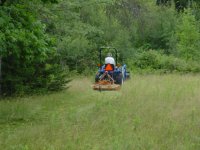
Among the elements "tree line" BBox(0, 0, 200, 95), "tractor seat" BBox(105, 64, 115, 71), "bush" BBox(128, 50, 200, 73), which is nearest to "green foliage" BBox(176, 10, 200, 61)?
"tree line" BBox(0, 0, 200, 95)

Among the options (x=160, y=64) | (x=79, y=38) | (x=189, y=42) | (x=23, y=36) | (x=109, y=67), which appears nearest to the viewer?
(x=23, y=36)

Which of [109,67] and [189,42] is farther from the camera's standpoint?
[189,42]

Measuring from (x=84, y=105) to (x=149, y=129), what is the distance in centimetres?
356

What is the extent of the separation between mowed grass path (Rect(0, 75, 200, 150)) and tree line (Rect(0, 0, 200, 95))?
3.51 ft

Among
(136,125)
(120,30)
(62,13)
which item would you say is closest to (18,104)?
(136,125)

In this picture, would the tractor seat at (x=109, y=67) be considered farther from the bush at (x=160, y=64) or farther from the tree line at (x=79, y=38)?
the bush at (x=160, y=64)

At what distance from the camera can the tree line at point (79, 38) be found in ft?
27.1

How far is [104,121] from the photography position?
8398mm

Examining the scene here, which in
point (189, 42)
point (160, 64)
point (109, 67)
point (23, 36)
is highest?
point (23, 36)

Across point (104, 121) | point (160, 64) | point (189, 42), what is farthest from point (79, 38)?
point (104, 121)

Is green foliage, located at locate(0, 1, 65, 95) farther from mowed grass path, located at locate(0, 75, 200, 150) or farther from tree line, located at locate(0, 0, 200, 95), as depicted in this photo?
mowed grass path, located at locate(0, 75, 200, 150)

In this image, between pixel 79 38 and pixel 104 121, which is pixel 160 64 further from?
pixel 104 121

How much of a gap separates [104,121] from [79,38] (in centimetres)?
1424

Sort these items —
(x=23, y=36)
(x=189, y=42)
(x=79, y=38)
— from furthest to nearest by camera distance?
(x=189, y=42) < (x=79, y=38) < (x=23, y=36)
